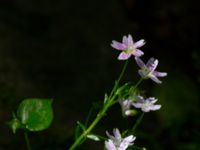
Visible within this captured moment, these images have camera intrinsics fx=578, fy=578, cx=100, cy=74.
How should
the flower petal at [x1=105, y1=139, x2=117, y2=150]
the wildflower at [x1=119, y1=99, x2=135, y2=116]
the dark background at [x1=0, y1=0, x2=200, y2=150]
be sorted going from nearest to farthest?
the flower petal at [x1=105, y1=139, x2=117, y2=150]
the wildflower at [x1=119, y1=99, x2=135, y2=116]
the dark background at [x1=0, y1=0, x2=200, y2=150]

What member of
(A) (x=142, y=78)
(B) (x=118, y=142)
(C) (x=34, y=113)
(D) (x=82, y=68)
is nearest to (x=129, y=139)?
(B) (x=118, y=142)

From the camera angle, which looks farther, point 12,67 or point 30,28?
point 30,28

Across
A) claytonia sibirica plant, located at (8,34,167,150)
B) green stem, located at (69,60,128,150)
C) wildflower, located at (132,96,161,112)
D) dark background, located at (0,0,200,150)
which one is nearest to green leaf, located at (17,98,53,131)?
claytonia sibirica plant, located at (8,34,167,150)

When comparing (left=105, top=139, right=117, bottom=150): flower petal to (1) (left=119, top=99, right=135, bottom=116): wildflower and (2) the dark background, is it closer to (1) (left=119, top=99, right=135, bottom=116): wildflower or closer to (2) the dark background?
(1) (left=119, top=99, right=135, bottom=116): wildflower

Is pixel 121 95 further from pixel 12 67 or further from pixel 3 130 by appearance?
pixel 12 67

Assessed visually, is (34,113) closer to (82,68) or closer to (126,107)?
(126,107)

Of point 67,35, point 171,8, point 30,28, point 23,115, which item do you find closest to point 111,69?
point 67,35

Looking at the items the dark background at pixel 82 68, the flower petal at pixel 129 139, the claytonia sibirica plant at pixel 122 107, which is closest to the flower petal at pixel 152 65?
the claytonia sibirica plant at pixel 122 107
